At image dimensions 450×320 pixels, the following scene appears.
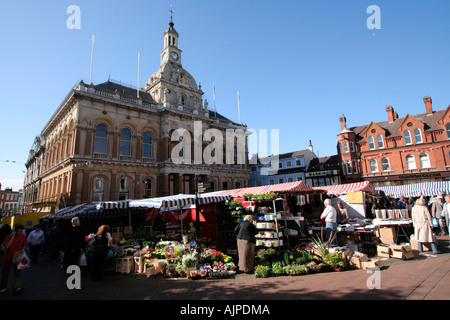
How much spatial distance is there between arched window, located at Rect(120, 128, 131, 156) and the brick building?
30700 mm

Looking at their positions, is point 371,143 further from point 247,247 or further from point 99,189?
point 99,189

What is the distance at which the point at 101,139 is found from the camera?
83.5 feet

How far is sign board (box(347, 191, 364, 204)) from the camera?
14.0 metres

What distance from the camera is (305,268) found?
739 centimetres

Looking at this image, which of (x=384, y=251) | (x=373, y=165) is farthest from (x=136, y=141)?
(x=373, y=165)

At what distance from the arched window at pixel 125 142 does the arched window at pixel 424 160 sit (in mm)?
36788

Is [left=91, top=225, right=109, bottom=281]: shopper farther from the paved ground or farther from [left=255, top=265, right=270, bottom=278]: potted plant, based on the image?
[left=255, top=265, right=270, bottom=278]: potted plant

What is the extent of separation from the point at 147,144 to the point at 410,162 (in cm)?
3443

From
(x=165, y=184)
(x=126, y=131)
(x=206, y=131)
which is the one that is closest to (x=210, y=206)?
(x=165, y=184)

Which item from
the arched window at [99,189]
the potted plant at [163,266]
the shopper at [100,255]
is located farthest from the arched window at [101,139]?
the potted plant at [163,266]

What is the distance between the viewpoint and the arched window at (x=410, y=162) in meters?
30.7
